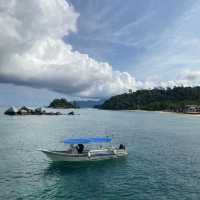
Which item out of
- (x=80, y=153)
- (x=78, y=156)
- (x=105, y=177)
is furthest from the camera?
(x=80, y=153)

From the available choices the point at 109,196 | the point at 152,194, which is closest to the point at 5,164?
the point at 109,196

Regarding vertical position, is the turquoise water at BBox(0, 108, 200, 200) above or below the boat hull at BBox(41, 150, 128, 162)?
below

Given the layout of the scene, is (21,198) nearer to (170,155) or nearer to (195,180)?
(195,180)

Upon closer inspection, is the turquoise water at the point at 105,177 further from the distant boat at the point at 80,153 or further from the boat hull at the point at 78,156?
the distant boat at the point at 80,153

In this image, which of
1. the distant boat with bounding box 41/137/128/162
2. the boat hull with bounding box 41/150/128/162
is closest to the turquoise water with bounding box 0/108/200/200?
the boat hull with bounding box 41/150/128/162

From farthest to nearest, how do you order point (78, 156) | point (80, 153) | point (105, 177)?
point (80, 153) < point (78, 156) < point (105, 177)

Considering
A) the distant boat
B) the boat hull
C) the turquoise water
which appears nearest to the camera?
the turquoise water

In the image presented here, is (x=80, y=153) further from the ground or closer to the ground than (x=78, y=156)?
further from the ground

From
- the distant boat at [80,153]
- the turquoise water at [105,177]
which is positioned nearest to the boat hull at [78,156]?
the distant boat at [80,153]

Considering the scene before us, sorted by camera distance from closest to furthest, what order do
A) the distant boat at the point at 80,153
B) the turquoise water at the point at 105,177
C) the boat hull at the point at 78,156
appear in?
1. the turquoise water at the point at 105,177
2. the boat hull at the point at 78,156
3. the distant boat at the point at 80,153

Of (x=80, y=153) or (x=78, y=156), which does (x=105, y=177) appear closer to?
(x=78, y=156)

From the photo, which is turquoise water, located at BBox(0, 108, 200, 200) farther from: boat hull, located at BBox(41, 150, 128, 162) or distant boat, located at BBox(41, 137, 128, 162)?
distant boat, located at BBox(41, 137, 128, 162)

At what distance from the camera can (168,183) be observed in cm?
2691

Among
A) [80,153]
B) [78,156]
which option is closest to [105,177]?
[78,156]
